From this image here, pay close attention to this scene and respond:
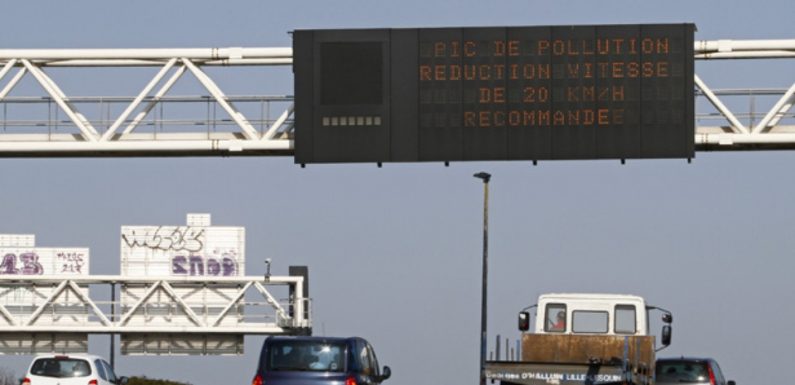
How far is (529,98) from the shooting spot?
4316 centimetres

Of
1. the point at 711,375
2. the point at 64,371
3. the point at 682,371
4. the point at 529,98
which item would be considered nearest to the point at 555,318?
the point at 682,371

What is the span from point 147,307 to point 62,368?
33054 mm

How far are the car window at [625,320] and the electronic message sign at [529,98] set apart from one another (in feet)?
14.1

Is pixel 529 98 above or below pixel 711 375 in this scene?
above

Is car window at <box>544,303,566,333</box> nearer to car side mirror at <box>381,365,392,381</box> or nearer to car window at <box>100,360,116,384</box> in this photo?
car side mirror at <box>381,365,392,381</box>

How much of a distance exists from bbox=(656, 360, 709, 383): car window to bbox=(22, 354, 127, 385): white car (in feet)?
35.8

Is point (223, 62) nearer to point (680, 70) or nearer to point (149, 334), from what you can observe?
point (680, 70)

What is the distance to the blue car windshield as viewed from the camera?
33.4m

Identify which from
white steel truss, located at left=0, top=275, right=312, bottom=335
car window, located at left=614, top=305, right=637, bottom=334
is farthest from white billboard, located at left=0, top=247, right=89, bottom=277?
car window, located at left=614, top=305, right=637, bottom=334

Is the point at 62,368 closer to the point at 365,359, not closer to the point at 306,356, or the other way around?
the point at 365,359

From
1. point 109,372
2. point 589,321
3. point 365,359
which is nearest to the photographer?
point 365,359

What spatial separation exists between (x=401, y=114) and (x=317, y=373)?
37.4 feet

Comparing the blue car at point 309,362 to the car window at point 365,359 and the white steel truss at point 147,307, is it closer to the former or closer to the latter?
the car window at point 365,359

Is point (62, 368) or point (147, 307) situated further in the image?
point (147, 307)
